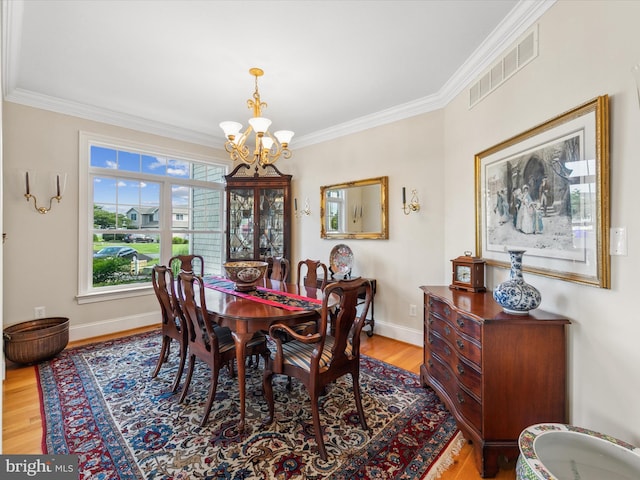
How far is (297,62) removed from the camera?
260 centimetres

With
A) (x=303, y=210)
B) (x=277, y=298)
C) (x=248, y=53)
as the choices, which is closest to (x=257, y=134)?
(x=248, y=53)

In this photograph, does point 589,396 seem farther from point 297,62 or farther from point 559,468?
point 297,62

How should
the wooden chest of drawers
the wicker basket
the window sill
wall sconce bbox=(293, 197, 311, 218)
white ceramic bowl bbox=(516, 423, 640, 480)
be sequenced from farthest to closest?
wall sconce bbox=(293, 197, 311, 218)
the window sill
the wicker basket
the wooden chest of drawers
white ceramic bowl bbox=(516, 423, 640, 480)

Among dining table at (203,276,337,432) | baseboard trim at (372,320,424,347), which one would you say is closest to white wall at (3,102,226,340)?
dining table at (203,276,337,432)

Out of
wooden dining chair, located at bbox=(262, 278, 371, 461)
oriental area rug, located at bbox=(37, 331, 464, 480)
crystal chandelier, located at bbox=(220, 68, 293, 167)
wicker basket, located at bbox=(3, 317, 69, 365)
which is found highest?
crystal chandelier, located at bbox=(220, 68, 293, 167)

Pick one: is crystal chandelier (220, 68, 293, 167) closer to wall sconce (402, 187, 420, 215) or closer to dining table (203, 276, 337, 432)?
dining table (203, 276, 337, 432)

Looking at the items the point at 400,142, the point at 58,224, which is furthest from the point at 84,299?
the point at 400,142

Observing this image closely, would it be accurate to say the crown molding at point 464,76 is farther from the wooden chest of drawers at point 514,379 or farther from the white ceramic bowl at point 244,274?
A: the white ceramic bowl at point 244,274

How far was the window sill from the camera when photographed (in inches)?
138

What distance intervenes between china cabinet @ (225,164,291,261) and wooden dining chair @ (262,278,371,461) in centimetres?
278

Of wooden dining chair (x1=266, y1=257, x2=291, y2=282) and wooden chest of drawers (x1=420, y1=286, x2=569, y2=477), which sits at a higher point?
wooden dining chair (x1=266, y1=257, x2=291, y2=282)

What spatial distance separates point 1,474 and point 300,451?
1.35m

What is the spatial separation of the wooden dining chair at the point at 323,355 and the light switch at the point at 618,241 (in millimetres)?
1206

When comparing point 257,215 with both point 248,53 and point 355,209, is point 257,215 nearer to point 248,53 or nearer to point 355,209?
point 355,209
